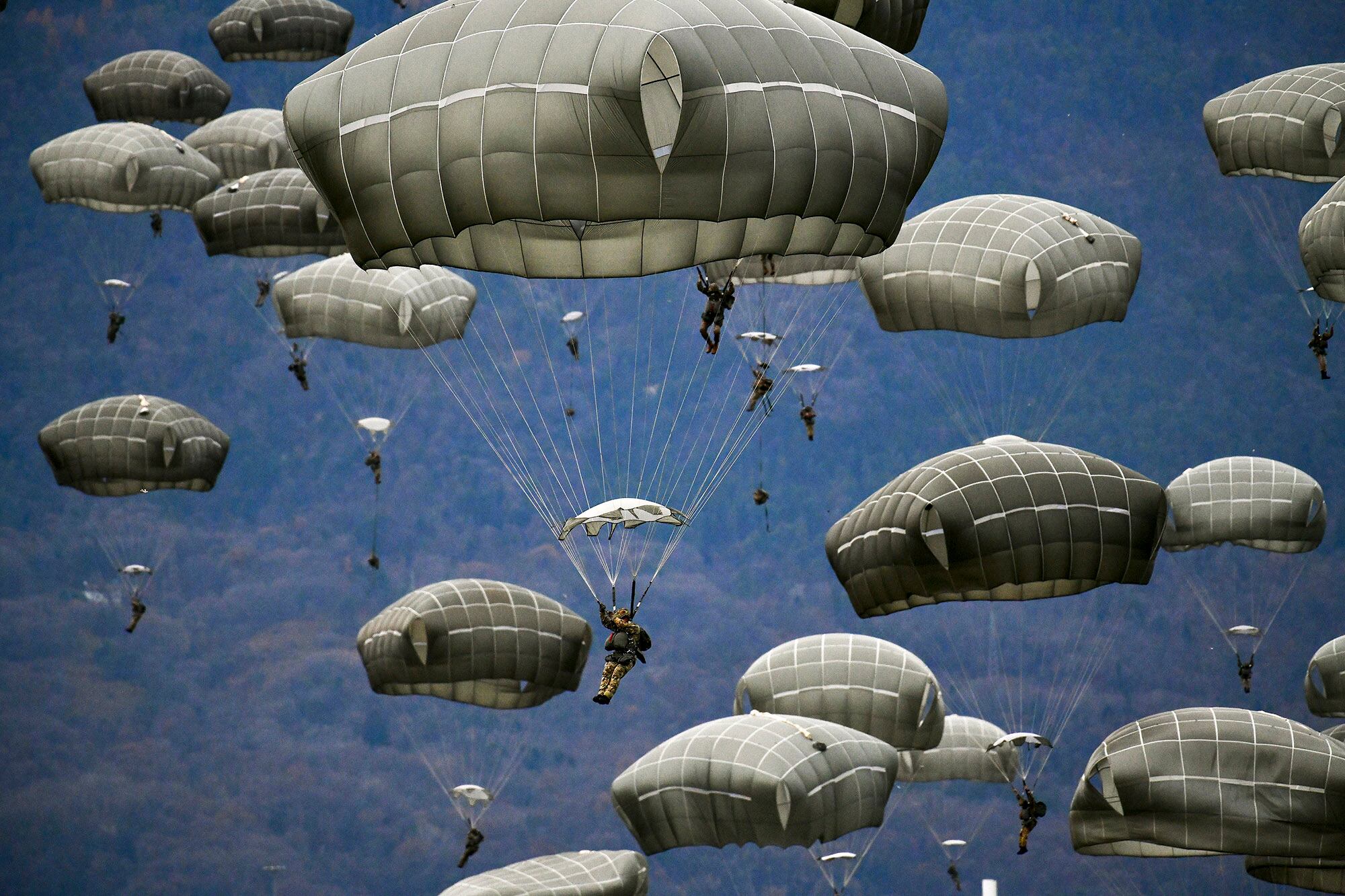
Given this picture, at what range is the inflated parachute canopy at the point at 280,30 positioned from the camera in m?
30.9

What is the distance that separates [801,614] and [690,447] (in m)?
4.22

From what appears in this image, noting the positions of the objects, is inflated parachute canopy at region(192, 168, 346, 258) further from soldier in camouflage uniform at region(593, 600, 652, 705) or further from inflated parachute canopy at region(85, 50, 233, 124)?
soldier in camouflage uniform at region(593, 600, 652, 705)

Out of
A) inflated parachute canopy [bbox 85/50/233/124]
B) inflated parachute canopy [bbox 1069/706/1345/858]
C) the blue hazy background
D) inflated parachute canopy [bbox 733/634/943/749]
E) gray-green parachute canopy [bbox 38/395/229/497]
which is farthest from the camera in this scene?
inflated parachute canopy [bbox 85/50/233/124]

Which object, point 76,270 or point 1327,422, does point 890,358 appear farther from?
point 76,270

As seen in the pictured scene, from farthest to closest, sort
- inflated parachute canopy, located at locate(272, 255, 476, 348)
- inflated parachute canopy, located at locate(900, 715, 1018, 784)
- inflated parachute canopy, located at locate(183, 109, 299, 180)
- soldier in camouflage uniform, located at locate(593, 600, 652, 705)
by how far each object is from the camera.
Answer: inflated parachute canopy, located at locate(183, 109, 299, 180) → inflated parachute canopy, located at locate(900, 715, 1018, 784) → inflated parachute canopy, located at locate(272, 255, 476, 348) → soldier in camouflage uniform, located at locate(593, 600, 652, 705)

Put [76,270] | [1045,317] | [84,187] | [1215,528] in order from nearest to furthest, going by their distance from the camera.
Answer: [1045,317]
[1215,528]
[84,187]
[76,270]

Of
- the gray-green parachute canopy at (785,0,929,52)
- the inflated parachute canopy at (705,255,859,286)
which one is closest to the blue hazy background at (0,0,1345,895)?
the inflated parachute canopy at (705,255,859,286)

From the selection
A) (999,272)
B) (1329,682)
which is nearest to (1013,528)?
(999,272)

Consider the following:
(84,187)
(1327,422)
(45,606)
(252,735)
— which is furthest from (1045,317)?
(45,606)

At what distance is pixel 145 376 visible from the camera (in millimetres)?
32969

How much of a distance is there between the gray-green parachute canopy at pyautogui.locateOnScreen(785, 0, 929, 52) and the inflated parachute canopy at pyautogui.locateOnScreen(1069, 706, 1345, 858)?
334 inches

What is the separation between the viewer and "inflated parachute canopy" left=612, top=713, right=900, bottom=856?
17672 millimetres

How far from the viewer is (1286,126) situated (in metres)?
22.6

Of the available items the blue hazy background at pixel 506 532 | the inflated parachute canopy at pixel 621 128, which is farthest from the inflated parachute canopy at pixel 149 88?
the inflated parachute canopy at pixel 621 128
